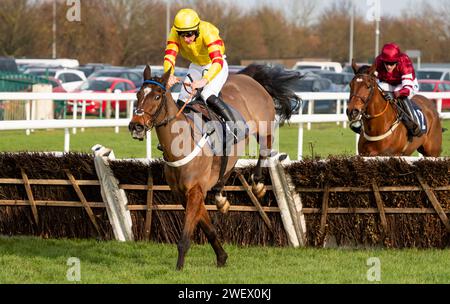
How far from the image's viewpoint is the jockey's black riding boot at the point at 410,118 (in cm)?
982

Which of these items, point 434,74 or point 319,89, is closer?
point 319,89

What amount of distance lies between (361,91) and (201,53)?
2.02 metres

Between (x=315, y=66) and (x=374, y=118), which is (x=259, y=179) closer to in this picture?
(x=374, y=118)

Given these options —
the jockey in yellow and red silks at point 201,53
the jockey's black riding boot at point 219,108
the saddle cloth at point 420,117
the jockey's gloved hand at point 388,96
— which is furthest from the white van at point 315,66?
the jockey's black riding boot at point 219,108

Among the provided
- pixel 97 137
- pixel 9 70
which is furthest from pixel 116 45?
pixel 97 137

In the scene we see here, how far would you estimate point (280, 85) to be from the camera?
29.2 ft

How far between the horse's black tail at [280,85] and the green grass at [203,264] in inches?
60.5

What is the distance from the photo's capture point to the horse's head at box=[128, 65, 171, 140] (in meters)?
6.51

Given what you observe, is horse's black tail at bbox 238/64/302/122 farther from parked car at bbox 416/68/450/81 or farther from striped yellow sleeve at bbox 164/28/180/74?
parked car at bbox 416/68/450/81

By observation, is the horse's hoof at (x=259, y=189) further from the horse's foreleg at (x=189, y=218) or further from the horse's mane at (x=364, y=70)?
the horse's mane at (x=364, y=70)

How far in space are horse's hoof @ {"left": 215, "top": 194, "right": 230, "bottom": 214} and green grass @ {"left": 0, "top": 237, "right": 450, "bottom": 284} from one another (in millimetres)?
337

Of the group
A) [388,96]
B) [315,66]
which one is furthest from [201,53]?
[315,66]

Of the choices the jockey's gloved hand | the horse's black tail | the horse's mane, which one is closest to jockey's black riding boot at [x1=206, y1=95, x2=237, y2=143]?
the horse's black tail

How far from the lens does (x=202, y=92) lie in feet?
25.7
